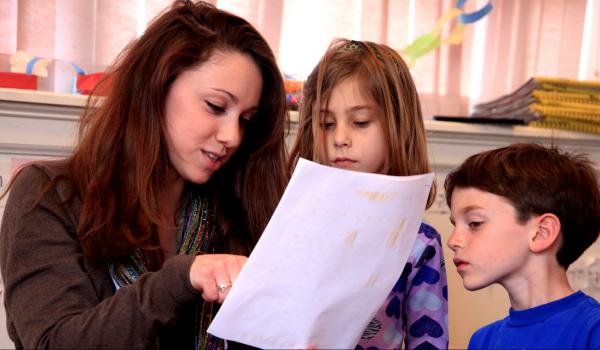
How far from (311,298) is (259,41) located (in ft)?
1.77

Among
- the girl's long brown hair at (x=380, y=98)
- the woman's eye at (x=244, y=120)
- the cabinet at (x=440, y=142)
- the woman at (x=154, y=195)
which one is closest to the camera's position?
the woman at (x=154, y=195)

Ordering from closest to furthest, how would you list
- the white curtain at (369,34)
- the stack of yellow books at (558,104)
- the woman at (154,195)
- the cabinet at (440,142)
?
the woman at (154,195), the cabinet at (440,142), the white curtain at (369,34), the stack of yellow books at (558,104)

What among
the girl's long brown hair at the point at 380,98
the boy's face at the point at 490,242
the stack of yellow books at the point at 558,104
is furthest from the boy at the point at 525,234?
the stack of yellow books at the point at 558,104

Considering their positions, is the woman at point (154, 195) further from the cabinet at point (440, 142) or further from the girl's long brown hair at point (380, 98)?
the cabinet at point (440, 142)

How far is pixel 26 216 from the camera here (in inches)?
40.8

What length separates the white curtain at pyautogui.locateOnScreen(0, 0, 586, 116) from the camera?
168 centimetres

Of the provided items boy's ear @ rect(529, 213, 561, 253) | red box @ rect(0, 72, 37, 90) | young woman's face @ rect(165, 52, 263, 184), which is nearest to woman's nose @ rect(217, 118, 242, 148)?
young woman's face @ rect(165, 52, 263, 184)

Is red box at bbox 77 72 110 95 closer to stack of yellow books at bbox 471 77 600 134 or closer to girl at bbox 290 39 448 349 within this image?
girl at bbox 290 39 448 349

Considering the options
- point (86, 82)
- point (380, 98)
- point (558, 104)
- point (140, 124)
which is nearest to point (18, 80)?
point (86, 82)

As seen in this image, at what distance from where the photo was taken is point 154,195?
1.18 metres

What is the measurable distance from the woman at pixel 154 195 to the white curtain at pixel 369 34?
53 cm

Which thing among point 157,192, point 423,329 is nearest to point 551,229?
point 423,329

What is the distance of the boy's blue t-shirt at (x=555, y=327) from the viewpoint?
1103 millimetres

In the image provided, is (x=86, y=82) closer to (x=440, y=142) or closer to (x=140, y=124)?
(x=140, y=124)
